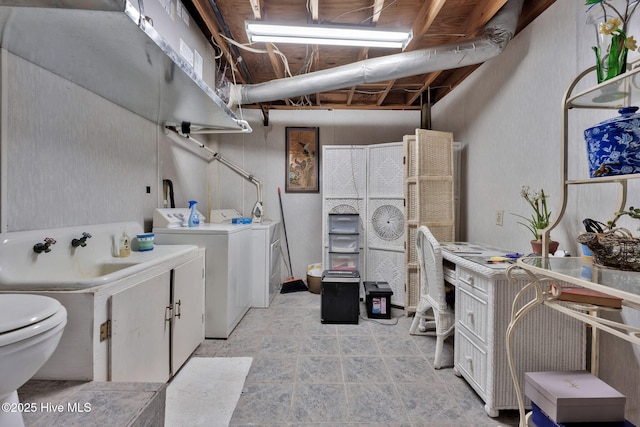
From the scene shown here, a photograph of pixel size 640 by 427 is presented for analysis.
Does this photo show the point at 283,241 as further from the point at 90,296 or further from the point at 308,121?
the point at 90,296

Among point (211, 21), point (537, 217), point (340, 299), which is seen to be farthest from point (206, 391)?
point (211, 21)

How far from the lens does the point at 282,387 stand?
169cm

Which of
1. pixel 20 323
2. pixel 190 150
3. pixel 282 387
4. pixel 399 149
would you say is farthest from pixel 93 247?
pixel 399 149

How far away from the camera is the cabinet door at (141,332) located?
1.20 metres

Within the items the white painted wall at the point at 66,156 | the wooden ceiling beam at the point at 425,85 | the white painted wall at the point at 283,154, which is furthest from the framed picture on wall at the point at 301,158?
the white painted wall at the point at 66,156

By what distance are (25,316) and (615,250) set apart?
186cm

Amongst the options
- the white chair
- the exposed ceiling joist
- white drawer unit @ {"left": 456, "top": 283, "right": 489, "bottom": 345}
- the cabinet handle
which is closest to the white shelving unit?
white drawer unit @ {"left": 456, "top": 283, "right": 489, "bottom": 345}

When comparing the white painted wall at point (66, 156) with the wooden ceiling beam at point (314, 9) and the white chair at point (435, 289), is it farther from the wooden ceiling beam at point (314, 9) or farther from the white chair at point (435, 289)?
the white chair at point (435, 289)

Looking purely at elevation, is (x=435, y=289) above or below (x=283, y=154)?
below

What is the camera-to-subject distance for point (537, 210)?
5.68 ft

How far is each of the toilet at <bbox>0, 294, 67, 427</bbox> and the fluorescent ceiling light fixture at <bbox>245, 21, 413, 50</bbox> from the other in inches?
78.9

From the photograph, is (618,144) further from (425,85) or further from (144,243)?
(425,85)

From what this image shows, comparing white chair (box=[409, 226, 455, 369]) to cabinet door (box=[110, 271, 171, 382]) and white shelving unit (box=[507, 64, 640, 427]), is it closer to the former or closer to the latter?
white shelving unit (box=[507, 64, 640, 427])

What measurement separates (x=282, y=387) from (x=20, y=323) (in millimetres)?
1386
